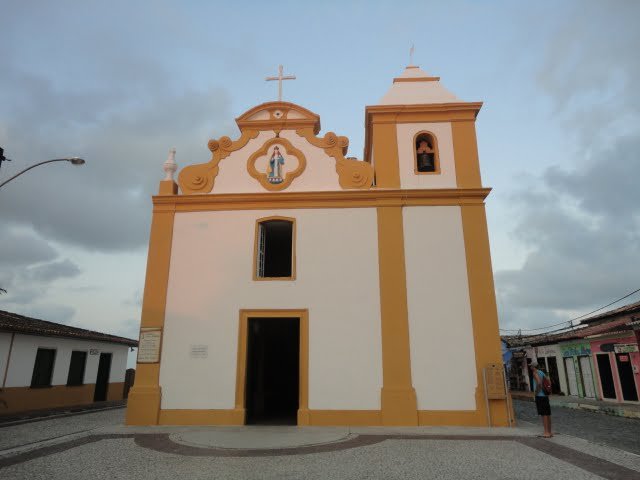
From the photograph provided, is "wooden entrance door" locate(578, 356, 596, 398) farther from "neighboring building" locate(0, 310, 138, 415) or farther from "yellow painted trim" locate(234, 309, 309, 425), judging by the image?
"neighboring building" locate(0, 310, 138, 415)

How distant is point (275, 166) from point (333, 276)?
12.0 ft

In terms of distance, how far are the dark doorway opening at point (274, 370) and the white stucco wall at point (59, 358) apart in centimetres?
918

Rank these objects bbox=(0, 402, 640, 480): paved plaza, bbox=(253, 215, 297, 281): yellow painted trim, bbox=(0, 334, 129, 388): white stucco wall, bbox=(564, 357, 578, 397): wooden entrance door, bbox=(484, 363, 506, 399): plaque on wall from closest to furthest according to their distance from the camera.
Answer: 1. bbox=(0, 402, 640, 480): paved plaza
2. bbox=(484, 363, 506, 399): plaque on wall
3. bbox=(253, 215, 297, 281): yellow painted trim
4. bbox=(0, 334, 129, 388): white stucco wall
5. bbox=(564, 357, 578, 397): wooden entrance door

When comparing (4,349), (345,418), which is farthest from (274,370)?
(4,349)

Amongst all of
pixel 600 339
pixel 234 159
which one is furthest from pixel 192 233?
pixel 600 339

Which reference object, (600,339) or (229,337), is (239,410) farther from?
(600,339)

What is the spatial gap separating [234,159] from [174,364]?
5.86 metres

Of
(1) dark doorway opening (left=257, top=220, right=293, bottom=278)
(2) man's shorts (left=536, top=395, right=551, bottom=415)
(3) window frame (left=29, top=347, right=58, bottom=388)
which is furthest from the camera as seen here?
(3) window frame (left=29, top=347, right=58, bottom=388)

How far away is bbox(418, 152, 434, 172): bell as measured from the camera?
12633mm

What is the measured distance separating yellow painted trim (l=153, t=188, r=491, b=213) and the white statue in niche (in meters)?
0.60

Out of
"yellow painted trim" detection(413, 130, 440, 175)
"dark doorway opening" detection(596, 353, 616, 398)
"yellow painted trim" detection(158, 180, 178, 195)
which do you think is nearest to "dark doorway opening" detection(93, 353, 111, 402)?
"yellow painted trim" detection(158, 180, 178, 195)

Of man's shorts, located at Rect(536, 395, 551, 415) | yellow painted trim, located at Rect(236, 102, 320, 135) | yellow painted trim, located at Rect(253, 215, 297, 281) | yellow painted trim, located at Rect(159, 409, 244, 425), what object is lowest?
yellow painted trim, located at Rect(159, 409, 244, 425)

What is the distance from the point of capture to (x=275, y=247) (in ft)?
52.4

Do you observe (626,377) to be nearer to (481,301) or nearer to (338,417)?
(481,301)
